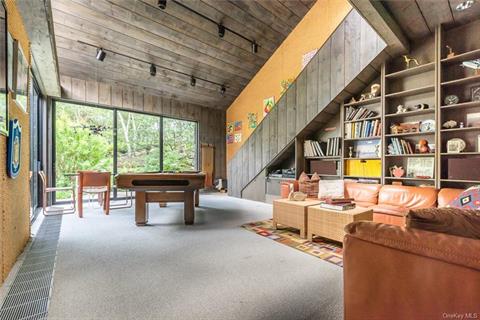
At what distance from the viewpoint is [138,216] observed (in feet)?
11.0

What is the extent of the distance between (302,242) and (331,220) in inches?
16.2

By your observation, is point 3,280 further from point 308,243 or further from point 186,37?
point 186,37

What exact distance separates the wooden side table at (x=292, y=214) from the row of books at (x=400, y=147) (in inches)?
61.5

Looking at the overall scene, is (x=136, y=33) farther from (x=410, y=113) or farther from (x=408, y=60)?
(x=410, y=113)

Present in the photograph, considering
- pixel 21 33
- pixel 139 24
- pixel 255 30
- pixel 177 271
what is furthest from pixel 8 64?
pixel 255 30

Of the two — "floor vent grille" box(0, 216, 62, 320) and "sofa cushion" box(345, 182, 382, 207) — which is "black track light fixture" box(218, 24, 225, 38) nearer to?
"sofa cushion" box(345, 182, 382, 207)

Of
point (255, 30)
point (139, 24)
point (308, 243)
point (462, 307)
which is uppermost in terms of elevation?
point (255, 30)

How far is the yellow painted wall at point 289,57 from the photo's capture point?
4.56 meters

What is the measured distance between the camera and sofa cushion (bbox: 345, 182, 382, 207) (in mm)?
3398

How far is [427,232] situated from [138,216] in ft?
10.7

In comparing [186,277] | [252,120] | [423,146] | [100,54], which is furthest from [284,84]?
[186,277]

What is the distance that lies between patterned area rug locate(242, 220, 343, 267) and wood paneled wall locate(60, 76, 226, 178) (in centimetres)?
398

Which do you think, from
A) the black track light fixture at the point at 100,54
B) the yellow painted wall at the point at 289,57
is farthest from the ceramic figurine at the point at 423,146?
the black track light fixture at the point at 100,54

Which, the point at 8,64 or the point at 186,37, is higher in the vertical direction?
the point at 186,37
